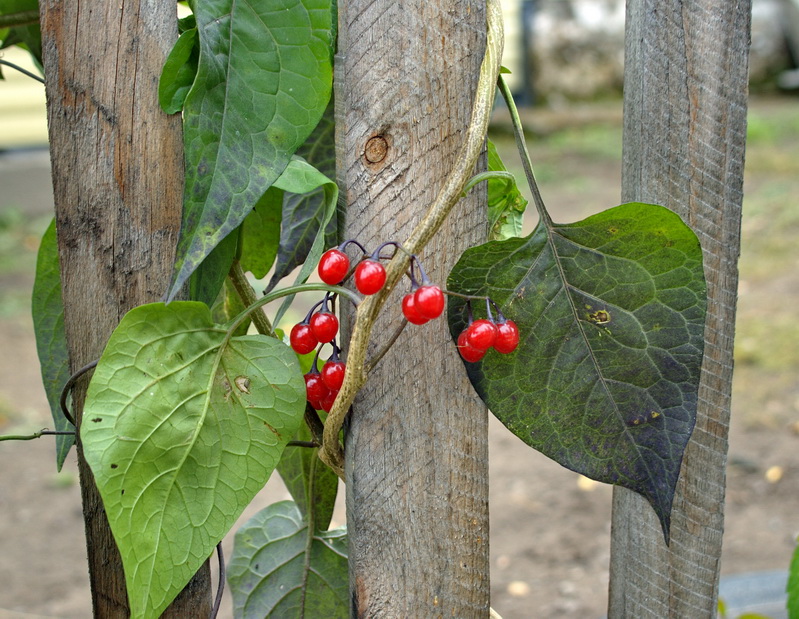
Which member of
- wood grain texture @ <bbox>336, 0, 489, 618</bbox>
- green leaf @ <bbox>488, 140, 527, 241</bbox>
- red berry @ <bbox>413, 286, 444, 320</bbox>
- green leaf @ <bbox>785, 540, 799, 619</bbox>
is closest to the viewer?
red berry @ <bbox>413, 286, 444, 320</bbox>

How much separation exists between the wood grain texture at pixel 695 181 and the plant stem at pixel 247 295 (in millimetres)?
373

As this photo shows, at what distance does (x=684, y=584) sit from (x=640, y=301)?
35cm

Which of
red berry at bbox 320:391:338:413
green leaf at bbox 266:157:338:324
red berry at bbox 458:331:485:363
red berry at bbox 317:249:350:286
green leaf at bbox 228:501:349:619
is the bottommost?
green leaf at bbox 228:501:349:619

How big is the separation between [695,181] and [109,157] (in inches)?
20.7

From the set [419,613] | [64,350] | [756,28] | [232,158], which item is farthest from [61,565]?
[756,28]

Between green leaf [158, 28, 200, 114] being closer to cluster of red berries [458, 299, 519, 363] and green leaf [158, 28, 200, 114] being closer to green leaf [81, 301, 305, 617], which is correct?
green leaf [81, 301, 305, 617]

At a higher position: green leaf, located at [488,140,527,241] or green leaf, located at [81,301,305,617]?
green leaf, located at [488,140,527,241]

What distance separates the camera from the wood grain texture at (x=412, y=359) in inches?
28.0

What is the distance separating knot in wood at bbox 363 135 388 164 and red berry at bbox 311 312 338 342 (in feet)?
0.46

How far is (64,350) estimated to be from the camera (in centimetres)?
88

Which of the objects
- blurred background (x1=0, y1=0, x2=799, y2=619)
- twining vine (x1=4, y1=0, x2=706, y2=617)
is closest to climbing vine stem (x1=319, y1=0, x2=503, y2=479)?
twining vine (x1=4, y1=0, x2=706, y2=617)

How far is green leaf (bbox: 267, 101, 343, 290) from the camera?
90cm

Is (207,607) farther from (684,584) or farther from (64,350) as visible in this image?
(684,584)

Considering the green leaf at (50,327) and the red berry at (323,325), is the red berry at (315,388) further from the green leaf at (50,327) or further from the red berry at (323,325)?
the green leaf at (50,327)
